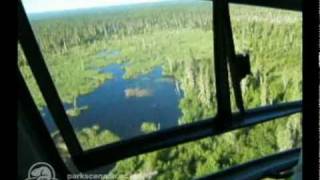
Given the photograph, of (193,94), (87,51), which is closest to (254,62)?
(193,94)

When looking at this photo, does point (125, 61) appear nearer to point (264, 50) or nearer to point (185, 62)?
point (185, 62)

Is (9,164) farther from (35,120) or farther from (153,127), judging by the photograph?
(153,127)

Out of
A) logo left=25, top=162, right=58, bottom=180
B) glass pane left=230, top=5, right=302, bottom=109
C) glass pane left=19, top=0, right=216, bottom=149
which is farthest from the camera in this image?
glass pane left=230, top=5, right=302, bottom=109

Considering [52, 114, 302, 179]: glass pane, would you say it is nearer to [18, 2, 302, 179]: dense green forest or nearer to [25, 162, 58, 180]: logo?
[18, 2, 302, 179]: dense green forest

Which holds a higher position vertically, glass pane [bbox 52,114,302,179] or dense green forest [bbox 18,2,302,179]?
dense green forest [bbox 18,2,302,179]

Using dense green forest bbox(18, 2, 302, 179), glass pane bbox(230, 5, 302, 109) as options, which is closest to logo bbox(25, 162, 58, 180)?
dense green forest bbox(18, 2, 302, 179)

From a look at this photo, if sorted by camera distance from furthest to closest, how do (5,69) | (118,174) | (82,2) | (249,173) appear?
(249,173), (118,174), (82,2), (5,69)

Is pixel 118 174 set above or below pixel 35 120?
below
